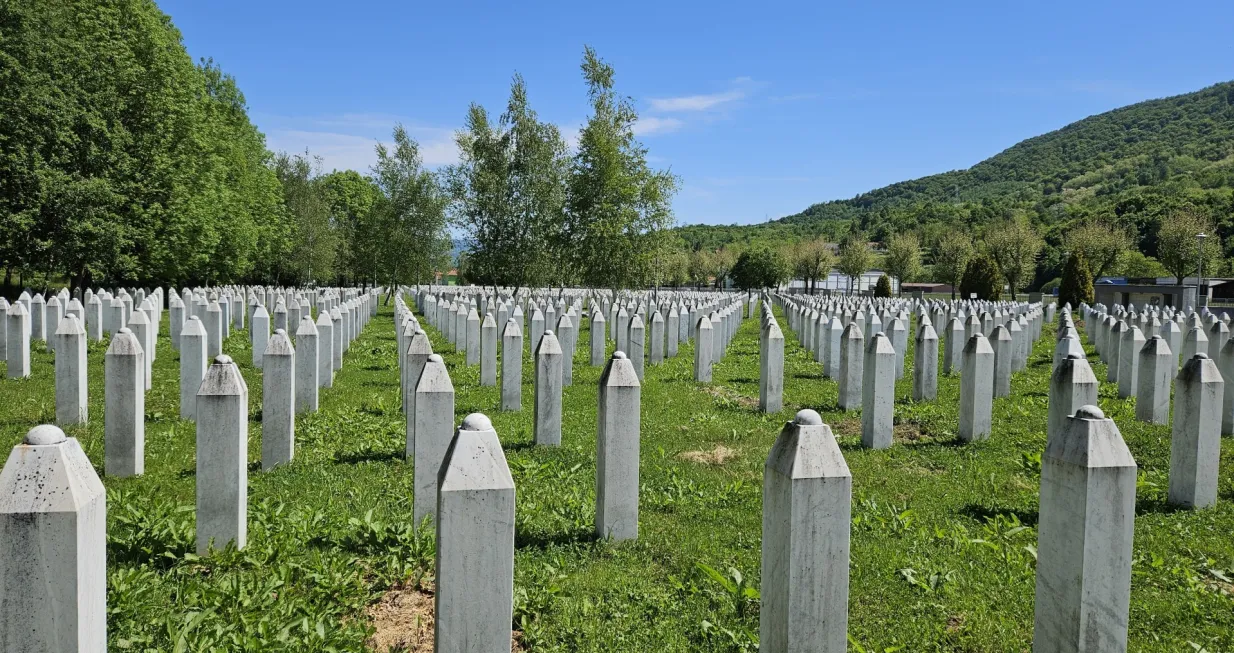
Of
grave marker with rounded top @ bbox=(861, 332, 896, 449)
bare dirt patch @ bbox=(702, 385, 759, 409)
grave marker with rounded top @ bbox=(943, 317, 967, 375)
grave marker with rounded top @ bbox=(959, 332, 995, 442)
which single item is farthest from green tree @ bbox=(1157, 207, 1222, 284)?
grave marker with rounded top @ bbox=(861, 332, 896, 449)

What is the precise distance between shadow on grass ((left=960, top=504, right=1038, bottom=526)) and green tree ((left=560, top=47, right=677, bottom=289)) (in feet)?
79.1

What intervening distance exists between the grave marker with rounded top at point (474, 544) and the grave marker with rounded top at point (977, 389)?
7.24 metres

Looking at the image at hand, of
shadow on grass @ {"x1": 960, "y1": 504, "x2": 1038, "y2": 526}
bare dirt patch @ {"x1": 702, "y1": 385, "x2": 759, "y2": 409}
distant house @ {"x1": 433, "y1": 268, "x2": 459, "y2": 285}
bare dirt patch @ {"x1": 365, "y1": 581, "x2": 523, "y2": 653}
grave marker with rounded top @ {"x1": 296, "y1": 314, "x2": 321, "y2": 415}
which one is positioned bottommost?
bare dirt patch @ {"x1": 365, "y1": 581, "x2": 523, "y2": 653}

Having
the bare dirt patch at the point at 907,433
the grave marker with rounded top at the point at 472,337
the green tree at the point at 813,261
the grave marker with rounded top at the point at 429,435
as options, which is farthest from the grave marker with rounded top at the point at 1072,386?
the green tree at the point at 813,261

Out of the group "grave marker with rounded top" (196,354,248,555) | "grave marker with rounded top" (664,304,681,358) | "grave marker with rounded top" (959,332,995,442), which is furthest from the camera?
"grave marker with rounded top" (664,304,681,358)

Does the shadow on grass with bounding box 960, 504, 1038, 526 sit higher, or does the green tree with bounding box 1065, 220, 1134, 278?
the green tree with bounding box 1065, 220, 1134, 278

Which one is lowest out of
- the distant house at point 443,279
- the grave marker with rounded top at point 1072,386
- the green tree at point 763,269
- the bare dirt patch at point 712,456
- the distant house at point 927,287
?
the bare dirt patch at point 712,456

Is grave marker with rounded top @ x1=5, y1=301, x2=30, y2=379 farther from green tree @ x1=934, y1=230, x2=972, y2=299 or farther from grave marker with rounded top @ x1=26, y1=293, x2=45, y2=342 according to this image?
green tree @ x1=934, y1=230, x2=972, y2=299

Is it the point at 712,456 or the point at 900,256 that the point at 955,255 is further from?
the point at 712,456

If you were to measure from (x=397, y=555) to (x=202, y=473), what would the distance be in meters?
1.26

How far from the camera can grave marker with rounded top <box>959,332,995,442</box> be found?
28.3 ft

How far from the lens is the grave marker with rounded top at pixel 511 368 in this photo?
9.97 meters

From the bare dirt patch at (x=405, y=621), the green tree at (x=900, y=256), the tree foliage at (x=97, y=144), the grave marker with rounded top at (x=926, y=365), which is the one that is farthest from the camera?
the green tree at (x=900, y=256)

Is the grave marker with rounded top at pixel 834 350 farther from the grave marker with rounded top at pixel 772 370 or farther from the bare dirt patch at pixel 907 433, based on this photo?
the bare dirt patch at pixel 907 433
